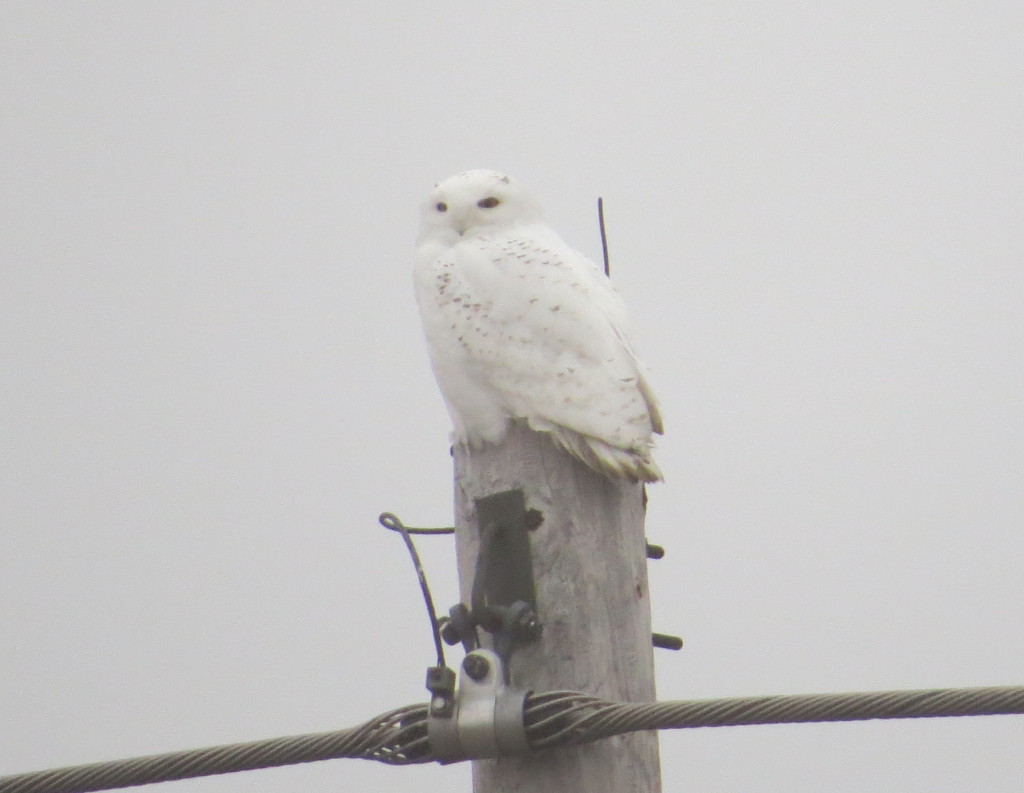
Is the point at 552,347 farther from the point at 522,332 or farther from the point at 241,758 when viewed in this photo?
the point at 241,758

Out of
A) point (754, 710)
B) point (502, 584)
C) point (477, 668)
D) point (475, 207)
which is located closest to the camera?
point (754, 710)

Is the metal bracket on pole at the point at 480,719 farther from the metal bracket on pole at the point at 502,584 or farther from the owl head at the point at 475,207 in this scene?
the owl head at the point at 475,207

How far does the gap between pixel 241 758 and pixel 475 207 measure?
1894mm

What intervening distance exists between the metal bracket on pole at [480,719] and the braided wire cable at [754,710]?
43mm

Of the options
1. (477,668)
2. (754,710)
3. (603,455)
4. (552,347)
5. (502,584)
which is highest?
(552,347)

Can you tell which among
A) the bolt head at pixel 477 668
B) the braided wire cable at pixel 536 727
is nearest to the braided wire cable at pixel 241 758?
the braided wire cable at pixel 536 727

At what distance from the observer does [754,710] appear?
9.91ft

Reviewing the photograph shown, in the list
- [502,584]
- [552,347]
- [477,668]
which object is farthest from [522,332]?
[477,668]

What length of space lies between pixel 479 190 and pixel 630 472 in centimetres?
128

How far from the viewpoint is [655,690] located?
358 cm

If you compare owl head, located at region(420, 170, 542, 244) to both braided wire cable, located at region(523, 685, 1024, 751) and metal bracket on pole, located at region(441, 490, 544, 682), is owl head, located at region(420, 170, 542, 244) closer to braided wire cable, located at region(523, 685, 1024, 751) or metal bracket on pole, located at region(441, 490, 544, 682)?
metal bracket on pole, located at region(441, 490, 544, 682)

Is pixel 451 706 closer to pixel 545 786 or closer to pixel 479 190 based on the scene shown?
pixel 545 786

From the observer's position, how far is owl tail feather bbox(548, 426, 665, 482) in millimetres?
3633

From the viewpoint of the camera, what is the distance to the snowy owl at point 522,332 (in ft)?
12.3
